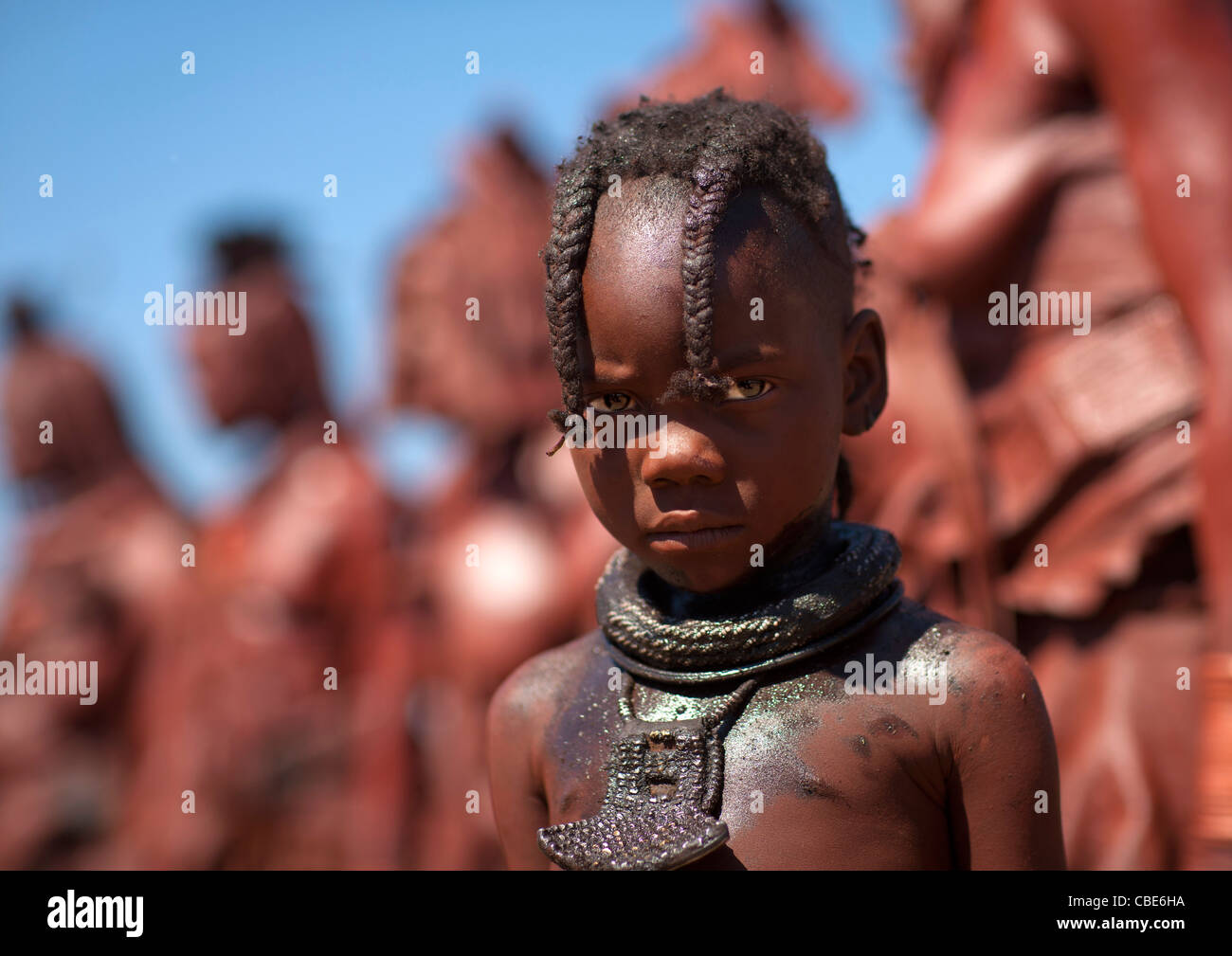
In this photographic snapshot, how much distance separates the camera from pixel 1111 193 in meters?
2.86

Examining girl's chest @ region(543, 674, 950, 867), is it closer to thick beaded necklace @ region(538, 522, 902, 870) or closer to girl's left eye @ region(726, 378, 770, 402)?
thick beaded necklace @ region(538, 522, 902, 870)

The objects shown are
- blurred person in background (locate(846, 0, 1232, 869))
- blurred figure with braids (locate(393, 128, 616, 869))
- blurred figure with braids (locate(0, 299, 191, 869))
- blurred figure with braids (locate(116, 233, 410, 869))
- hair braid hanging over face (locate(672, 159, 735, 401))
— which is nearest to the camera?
hair braid hanging over face (locate(672, 159, 735, 401))

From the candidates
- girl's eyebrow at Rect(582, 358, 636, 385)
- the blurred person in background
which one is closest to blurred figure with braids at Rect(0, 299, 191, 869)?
the blurred person in background

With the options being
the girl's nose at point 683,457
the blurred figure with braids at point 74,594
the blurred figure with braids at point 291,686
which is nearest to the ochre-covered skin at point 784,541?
the girl's nose at point 683,457

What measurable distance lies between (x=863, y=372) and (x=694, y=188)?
0.35m

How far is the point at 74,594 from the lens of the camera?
6.82 meters

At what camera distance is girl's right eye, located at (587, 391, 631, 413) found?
1.54 metres

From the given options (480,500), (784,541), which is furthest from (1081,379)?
(480,500)

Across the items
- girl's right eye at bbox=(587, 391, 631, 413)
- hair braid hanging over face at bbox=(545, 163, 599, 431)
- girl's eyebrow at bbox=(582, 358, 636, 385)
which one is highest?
hair braid hanging over face at bbox=(545, 163, 599, 431)

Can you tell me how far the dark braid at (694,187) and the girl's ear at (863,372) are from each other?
0.08 m

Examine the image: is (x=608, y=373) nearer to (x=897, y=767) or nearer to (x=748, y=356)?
(x=748, y=356)
